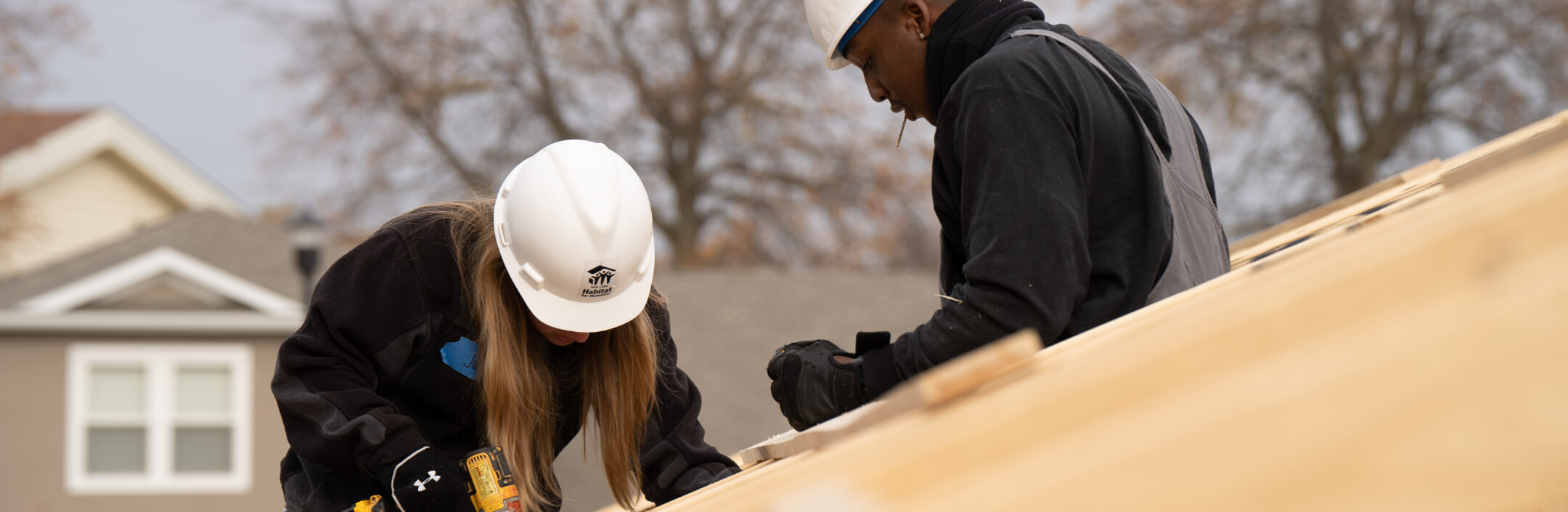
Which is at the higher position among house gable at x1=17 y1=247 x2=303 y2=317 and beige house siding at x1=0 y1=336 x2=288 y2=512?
house gable at x1=17 y1=247 x2=303 y2=317

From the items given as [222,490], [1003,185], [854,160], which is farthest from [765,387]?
[1003,185]

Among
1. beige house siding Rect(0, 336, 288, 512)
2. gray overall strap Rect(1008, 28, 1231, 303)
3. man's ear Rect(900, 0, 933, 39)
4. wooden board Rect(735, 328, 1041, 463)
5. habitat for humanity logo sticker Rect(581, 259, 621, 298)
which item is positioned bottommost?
wooden board Rect(735, 328, 1041, 463)

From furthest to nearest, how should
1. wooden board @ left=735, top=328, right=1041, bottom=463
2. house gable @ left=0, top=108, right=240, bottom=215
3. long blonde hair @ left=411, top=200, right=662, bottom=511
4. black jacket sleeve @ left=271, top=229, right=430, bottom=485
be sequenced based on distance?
1. house gable @ left=0, top=108, right=240, bottom=215
2. long blonde hair @ left=411, top=200, right=662, bottom=511
3. black jacket sleeve @ left=271, top=229, right=430, bottom=485
4. wooden board @ left=735, top=328, right=1041, bottom=463

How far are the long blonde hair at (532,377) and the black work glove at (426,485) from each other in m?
0.25

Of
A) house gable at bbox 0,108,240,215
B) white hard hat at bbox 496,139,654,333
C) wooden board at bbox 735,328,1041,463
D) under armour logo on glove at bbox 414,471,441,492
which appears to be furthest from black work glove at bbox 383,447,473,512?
house gable at bbox 0,108,240,215

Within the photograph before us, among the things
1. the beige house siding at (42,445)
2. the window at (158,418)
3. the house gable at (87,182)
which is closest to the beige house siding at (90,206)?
the house gable at (87,182)

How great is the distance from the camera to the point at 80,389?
15.4 meters

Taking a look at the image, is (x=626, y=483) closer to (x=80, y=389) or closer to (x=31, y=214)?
(x=80, y=389)

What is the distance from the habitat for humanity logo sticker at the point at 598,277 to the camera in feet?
9.52

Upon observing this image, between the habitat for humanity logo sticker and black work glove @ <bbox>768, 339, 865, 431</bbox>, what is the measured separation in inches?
22.6

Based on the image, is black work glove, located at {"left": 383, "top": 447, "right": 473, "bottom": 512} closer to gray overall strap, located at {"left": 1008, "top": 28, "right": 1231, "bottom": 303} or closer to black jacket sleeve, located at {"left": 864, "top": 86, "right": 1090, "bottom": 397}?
black jacket sleeve, located at {"left": 864, "top": 86, "right": 1090, "bottom": 397}

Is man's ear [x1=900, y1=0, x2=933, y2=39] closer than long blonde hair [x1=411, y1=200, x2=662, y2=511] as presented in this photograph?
Yes

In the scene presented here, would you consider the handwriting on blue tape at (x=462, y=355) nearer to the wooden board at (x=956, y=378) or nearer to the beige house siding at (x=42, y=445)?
the wooden board at (x=956, y=378)

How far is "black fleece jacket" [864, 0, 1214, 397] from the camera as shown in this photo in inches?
82.9
